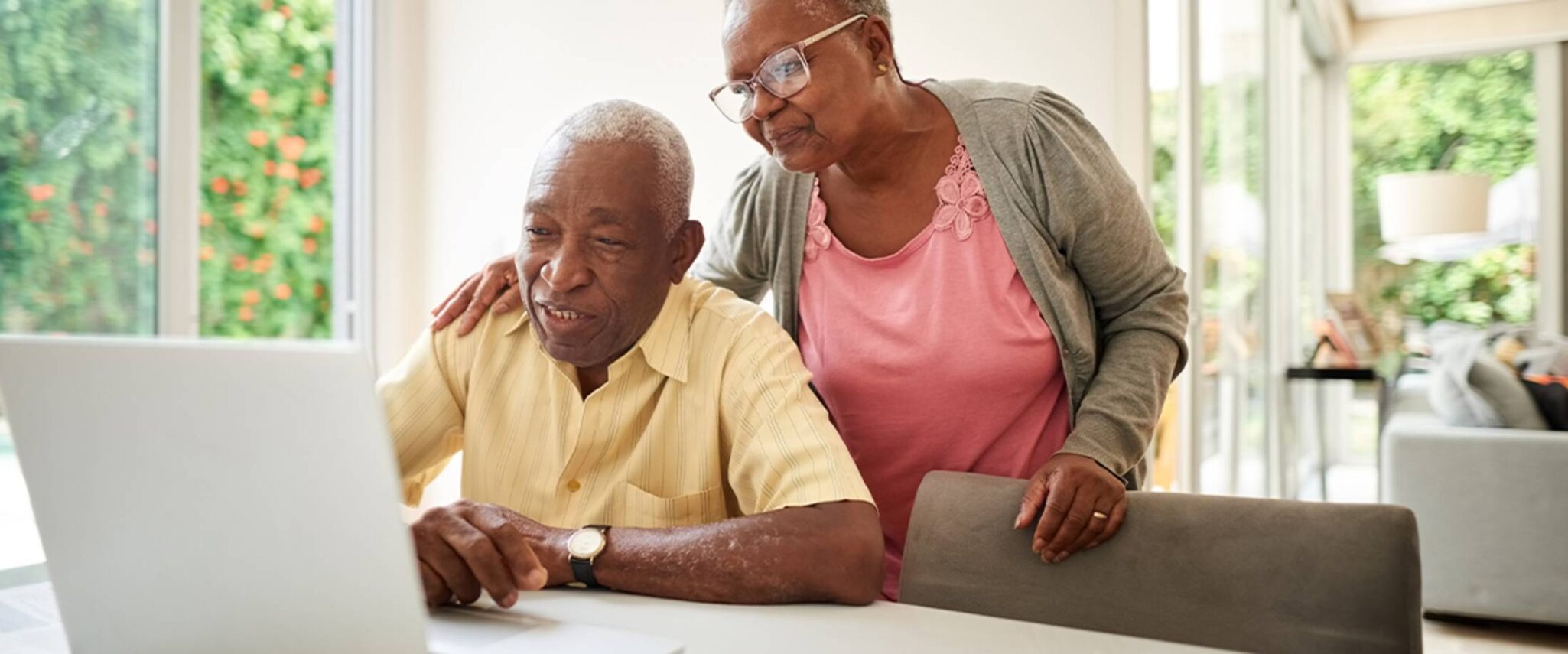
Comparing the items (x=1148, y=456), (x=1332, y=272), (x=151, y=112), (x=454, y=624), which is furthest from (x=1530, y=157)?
(x=454, y=624)

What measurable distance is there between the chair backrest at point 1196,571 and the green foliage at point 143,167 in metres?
1.83

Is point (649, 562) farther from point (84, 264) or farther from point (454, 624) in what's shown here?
point (84, 264)

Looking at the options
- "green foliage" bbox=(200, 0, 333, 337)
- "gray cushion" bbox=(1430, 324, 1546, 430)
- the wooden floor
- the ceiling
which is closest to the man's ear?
"green foliage" bbox=(200, 0, 333, 337)

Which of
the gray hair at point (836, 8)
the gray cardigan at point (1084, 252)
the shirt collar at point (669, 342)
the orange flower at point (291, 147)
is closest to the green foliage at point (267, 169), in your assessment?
the orange flower at point (291, 147)

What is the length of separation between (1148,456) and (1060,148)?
47.3 inches

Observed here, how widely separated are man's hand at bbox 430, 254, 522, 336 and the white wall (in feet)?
4.44

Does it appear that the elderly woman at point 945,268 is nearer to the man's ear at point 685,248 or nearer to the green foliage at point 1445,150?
the man's ear at point 685,248

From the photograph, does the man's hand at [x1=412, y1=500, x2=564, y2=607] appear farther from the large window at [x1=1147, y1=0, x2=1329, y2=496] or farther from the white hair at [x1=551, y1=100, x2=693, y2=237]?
the large window at [x1=1147, y1=0, x2=1329, y2=496]

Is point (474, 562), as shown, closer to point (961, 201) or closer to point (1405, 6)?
point (961, 201)

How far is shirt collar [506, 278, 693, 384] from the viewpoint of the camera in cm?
140

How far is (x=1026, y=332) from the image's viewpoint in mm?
1538

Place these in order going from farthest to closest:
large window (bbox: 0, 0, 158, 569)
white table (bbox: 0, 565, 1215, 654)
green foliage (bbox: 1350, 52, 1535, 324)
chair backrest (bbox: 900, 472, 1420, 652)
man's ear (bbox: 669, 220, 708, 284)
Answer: green foliage (bbox: 1350, 52, 1535, 324) → large window (bbox: 0, 0, 158, 569) → man's ear (bbox: 669, 220, 708, 284) → chair backrest (bbox: 900, 472, 1420, 652) → white table (bbox: 0, 565, 1215, 654)

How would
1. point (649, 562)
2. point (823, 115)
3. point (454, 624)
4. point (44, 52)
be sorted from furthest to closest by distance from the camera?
point (44, 52)
point (823, 115)
point (649, 562)
point (454, 624)

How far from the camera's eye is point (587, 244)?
133cm
